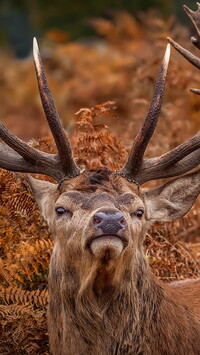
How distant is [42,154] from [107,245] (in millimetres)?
1094

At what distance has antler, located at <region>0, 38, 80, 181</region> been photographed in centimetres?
580

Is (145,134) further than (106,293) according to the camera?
Yes

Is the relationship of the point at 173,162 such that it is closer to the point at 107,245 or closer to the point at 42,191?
the point at 42,191

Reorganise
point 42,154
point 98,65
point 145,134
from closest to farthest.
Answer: point 145,134
point 42,154
point 98,65

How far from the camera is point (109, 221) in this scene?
5059 millimetres

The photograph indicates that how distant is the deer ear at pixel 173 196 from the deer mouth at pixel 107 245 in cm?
97

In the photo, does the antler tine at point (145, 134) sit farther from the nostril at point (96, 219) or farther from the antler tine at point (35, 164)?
the nostril at point (96, 219)

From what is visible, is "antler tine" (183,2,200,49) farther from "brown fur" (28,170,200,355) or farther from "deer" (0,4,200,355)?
"brown fur" (28,170,200,355)

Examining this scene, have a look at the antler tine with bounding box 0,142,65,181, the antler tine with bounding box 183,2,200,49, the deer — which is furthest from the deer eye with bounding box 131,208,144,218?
the antler tine with bounding box 183,2,200,49

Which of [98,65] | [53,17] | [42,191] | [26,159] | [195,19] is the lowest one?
[42,191]

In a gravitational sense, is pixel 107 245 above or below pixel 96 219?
below

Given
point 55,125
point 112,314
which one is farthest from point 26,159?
point 112,314

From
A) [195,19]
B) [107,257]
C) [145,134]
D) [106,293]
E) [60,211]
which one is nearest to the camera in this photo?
[107,257]

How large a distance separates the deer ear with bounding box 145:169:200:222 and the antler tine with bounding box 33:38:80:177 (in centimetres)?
61
